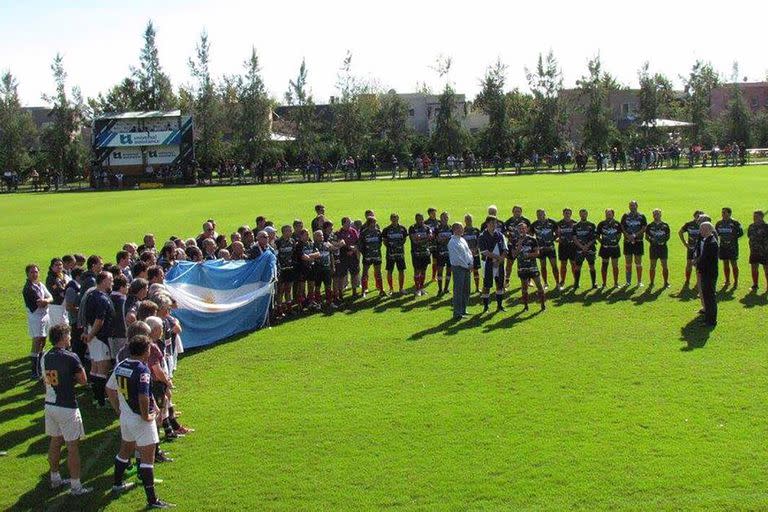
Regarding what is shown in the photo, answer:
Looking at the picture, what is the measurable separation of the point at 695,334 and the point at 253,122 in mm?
57079

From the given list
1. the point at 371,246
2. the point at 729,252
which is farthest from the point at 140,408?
the point at 729,252

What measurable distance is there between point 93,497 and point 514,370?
6.17 metres

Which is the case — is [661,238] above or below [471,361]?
above

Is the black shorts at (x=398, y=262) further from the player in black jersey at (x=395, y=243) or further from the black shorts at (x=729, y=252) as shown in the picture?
the black shorts at (x=729, y=252)

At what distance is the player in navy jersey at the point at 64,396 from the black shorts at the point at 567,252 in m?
11.8

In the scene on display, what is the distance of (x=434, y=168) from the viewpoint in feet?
176

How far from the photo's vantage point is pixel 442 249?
17.3 metres

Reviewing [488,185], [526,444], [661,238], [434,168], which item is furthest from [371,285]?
[434,168]

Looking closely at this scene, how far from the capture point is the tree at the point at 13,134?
6706 centimetres

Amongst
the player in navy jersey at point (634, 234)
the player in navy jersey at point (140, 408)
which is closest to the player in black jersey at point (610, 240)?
the player in navy jersey at point (634, 234)

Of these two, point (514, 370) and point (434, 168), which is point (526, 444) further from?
point (434, 168)

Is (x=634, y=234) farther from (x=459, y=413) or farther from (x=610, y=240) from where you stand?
(x=459, y=413)

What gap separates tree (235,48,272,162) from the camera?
6650cm

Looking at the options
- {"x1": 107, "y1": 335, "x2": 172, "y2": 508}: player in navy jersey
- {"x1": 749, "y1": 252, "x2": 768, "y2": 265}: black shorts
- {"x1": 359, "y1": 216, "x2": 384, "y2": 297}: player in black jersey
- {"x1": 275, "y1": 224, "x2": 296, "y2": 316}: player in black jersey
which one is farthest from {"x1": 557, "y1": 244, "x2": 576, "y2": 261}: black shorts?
{"x1": 107, "y1": 335, "x2": 172, "y2": 508}: player in navy jersey
